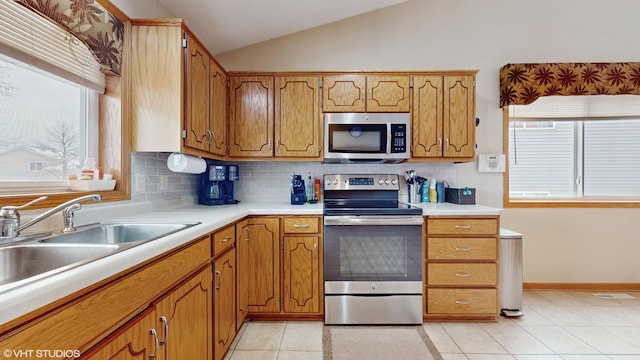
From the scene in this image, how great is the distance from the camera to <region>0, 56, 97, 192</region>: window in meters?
1.29

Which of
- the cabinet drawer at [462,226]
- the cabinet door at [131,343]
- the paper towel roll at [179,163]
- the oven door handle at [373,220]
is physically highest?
the paper towel roll at [179,163]

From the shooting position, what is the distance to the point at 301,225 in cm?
238

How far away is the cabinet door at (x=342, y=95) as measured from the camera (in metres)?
2.67

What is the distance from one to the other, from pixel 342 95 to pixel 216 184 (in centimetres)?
135

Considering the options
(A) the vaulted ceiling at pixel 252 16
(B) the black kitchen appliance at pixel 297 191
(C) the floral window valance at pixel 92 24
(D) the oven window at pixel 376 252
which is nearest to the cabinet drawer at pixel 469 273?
(D) the oven window at pixel 376 252

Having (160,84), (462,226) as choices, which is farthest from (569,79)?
(160,84)

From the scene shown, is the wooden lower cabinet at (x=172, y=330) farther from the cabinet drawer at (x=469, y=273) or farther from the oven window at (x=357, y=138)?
the cabinet drawer at (x=469, y=273)

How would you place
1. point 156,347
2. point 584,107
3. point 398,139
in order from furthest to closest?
point 584,107 < point 398,139 < point 156,347

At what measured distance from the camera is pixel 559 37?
9.96ft

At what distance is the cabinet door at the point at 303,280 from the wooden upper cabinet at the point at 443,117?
49.2 inches

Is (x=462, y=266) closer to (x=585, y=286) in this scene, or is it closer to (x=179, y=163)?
(x=585, y=286)

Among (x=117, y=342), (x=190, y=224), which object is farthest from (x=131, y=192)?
(x=117, y=342)

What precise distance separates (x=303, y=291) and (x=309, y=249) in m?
0.33

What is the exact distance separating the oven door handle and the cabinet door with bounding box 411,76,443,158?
641 mm
